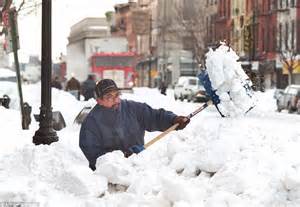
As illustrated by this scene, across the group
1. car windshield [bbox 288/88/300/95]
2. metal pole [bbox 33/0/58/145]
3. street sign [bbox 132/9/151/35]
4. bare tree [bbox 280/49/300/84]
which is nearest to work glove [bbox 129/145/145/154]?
metal pole [bbox 33/0/58/145]

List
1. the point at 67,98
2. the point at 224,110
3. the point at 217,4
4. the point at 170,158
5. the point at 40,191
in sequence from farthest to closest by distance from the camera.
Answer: the point at 217,4 < the point at 67,98 < the point at 224,110 < the point at 170,158 < the point at 40,191

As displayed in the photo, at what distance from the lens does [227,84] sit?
9516 mm

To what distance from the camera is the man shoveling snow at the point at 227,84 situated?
948 centimetres

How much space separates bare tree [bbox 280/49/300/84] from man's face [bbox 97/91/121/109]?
1813 inches

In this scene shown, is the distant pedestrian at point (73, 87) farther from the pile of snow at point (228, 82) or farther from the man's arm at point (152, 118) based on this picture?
the man's arm at point (152, 118)

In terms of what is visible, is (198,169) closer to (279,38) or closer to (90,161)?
(90,161)

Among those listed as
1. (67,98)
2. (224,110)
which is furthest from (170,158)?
(67,98)

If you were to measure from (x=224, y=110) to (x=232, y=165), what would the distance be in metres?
3.09

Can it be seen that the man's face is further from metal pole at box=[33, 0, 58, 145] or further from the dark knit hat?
metal pole at box=[33, 0, 58, 145]

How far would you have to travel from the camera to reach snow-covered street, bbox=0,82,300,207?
5.94 metres

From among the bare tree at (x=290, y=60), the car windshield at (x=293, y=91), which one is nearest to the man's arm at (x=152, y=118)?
the car windshield at (x=293, y=91)

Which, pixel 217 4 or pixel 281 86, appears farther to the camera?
pixel 217 4

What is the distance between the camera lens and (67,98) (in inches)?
Result: 1184

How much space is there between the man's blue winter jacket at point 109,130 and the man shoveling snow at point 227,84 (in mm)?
2198
